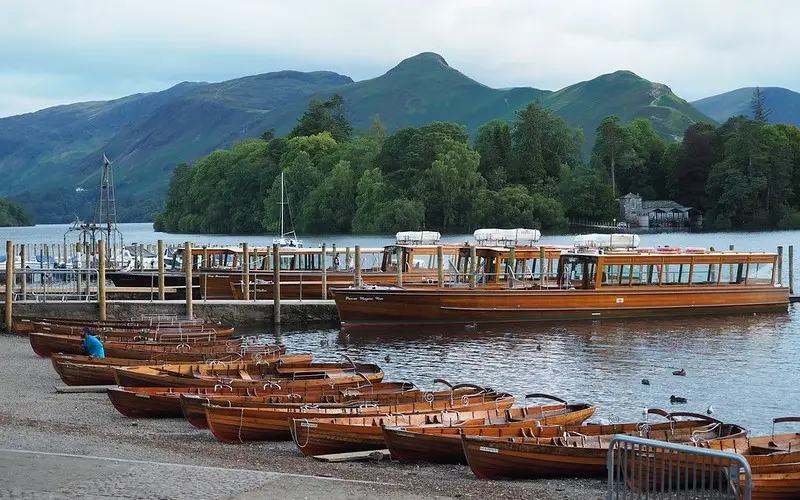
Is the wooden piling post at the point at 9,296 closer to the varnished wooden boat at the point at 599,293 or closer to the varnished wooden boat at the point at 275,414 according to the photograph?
the varnished wooden boat at the point at 599,293

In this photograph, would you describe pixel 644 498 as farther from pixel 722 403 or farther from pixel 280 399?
pixel 722 403

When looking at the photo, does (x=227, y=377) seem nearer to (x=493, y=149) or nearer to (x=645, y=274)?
(x=645, y=274)

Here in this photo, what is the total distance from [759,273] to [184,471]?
41.5 m

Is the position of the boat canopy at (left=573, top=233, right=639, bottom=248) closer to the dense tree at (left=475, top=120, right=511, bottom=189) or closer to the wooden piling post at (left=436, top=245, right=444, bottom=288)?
the wooden piling post at (left=436, top=245, right=444, bottom=288)

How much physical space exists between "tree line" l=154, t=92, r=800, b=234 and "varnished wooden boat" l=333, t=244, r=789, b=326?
309ft

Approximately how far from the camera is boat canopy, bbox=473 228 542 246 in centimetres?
5425

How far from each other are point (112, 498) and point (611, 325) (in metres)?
35.3

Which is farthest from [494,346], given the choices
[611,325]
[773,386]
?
[773,386]

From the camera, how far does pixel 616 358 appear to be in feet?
127

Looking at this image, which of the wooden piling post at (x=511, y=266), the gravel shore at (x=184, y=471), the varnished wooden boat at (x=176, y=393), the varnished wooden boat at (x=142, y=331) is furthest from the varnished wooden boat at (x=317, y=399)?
the wooden piling post at (x=511, y=266)

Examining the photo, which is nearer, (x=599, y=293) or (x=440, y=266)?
(x=440, y=266)

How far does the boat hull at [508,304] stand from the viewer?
4622cm

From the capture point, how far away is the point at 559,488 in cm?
1816

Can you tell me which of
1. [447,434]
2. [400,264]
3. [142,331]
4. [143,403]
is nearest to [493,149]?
[400,264]
